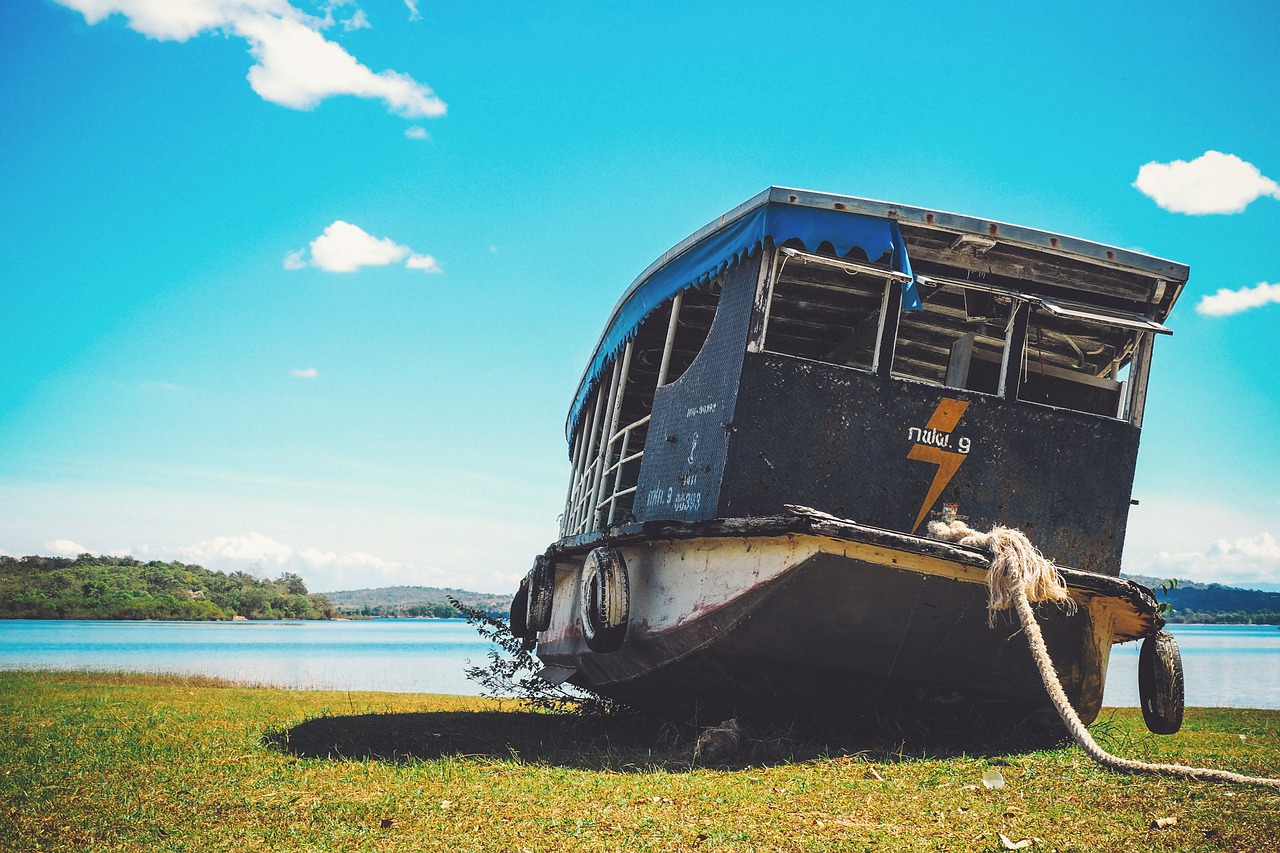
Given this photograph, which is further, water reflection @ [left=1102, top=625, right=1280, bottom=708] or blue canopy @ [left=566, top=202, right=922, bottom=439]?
water reflection @ [left=1102, top=625, right=1280, bottom=708]

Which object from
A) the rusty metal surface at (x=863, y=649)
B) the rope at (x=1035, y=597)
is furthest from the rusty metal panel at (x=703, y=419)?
the rope at (x=1035, y=597)

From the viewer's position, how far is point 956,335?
8234mm

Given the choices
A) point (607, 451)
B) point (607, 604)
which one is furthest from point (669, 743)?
point (607, 451)

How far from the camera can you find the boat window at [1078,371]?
22.2 ft

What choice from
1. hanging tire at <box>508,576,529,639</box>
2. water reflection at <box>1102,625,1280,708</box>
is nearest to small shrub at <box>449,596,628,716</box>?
hanging tire at <box>508,576,529,639</box>

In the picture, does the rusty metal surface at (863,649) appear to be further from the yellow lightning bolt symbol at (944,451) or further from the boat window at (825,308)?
the boat window at (825,308)

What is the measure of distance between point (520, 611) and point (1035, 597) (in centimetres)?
617

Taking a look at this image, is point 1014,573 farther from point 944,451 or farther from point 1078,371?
point 1078,371

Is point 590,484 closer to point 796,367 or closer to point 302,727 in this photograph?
point 302,727

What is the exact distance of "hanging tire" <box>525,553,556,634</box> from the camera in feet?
28.1

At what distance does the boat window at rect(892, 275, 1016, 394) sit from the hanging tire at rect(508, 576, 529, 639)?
4586mm

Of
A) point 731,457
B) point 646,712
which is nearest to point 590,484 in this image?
point 646,712

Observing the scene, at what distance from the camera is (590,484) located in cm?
1051

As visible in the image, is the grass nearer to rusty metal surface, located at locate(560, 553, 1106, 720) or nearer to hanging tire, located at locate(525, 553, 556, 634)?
rusty metal surface, located at locate(560, 553, 1106, 720)
